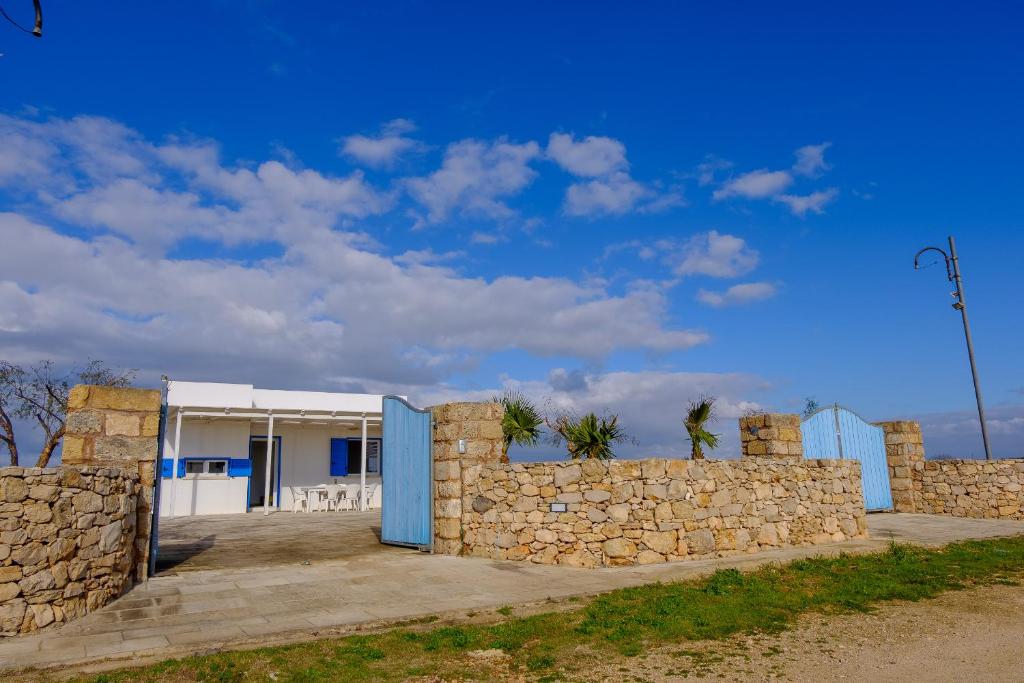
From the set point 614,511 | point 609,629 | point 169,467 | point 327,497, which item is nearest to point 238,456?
point 169,467

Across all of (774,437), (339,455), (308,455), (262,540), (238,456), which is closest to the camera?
(262,540)

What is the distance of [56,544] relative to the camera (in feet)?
20.1

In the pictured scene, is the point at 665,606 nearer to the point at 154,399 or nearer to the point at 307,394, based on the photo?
the point at 154,399

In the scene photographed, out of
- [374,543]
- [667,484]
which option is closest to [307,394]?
[374,543]

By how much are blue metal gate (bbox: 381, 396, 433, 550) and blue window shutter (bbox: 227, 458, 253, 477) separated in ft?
30.2

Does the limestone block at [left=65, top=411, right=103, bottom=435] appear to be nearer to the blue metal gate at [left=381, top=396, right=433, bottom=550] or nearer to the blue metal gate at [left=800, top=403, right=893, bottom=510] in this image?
the blue metal gate at [left=381, top=396, right=433, bottom=550]

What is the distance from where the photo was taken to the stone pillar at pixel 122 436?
7.88 m

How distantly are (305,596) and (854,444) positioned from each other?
1289 centimetres

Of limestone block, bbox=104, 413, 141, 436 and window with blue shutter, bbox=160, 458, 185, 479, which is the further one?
window with blue shutter, bbox=160, 458, 185, 479

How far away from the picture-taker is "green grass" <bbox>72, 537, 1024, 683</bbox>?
4.82m

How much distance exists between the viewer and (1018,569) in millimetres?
8297

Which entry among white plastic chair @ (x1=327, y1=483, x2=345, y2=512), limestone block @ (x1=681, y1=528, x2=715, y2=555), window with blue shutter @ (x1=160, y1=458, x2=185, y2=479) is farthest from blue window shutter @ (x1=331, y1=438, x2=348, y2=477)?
limestone block @ (x1=681, y1=528, x2=715, y2=555)

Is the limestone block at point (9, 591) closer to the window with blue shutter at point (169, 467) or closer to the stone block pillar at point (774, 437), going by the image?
Result: the stone block pillar at point (774, 437)

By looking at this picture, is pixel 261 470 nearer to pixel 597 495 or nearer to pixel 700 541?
pixel 597 495
